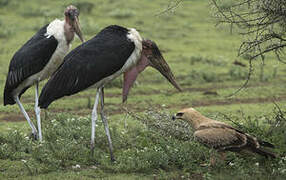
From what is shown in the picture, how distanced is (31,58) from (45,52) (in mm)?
213

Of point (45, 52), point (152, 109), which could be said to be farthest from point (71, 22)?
point (152, 109)

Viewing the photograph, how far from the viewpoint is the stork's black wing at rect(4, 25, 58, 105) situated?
7.25 m

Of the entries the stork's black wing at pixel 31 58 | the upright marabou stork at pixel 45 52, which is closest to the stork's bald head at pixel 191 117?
the upright marabou stork at pixel 45 52

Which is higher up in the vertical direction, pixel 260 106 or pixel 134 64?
pixel 134 64

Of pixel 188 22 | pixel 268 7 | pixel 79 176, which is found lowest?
pixel 188 22

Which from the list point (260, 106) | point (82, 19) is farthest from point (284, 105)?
point (82, 19)

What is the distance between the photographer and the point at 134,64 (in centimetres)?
679

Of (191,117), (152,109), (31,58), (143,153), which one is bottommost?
(143,153)

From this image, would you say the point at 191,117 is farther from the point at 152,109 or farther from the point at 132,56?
the point at 132,56

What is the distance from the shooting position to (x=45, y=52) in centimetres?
726

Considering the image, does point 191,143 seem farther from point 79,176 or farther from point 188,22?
point 188,22

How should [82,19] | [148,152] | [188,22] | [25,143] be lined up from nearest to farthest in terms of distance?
1. [148,152]
2. [25,143]
3. [82,19]
4. [188,22]

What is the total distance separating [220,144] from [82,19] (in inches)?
445

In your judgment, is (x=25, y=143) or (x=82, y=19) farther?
(x=82, y=19)
